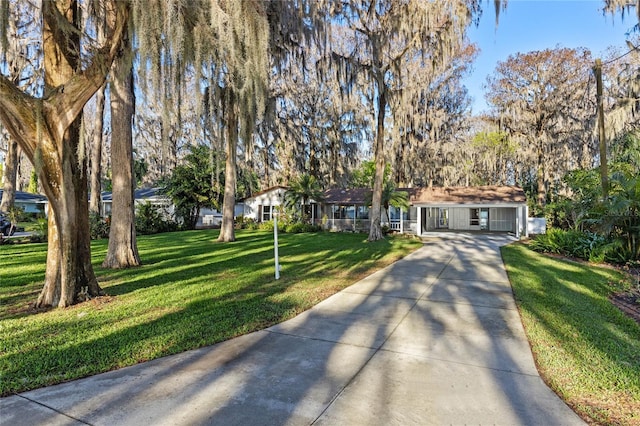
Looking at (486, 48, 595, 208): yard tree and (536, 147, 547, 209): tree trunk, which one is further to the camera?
(536, 147, 547, 209): tree trunk

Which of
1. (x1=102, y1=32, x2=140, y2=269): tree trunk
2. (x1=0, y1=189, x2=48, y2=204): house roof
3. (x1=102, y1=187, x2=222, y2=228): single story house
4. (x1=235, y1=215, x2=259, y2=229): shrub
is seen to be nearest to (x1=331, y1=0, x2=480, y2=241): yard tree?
(x1=102, y1=32, x2=140, y2=269): tree trunk

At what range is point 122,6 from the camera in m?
4.50

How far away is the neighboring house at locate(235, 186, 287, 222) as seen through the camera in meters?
24.0

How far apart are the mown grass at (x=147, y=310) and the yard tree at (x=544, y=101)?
16399mm

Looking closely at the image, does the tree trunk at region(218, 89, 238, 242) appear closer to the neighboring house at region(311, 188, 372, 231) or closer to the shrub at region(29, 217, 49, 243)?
the shrub at region(29, 217, 49, 243)

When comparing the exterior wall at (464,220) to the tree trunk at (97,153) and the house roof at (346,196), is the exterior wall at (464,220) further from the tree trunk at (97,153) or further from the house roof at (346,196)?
the tree trunk at (97,153)

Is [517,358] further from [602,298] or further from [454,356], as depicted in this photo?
[602,298]

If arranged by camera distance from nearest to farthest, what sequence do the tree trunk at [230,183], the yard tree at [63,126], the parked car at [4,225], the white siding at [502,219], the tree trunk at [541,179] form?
the yard tree at [63,126] → the tree trunk at [230,183] → the parked car at [4,225] → the tree trunk at [541,179] → the white siding at [502,219]

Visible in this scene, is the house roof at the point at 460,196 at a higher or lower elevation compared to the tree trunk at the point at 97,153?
lower

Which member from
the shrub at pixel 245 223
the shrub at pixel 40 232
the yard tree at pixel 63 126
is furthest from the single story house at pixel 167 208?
the yard tree at pixel 63 126

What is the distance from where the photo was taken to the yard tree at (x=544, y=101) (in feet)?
63.8

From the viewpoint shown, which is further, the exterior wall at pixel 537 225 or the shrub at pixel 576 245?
the exterior wall at pixel 537 225

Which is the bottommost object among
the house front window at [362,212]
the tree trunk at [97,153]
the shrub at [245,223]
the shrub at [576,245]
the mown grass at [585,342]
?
the mown grass at [585,342]

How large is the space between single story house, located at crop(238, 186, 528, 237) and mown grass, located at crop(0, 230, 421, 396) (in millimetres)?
11193
